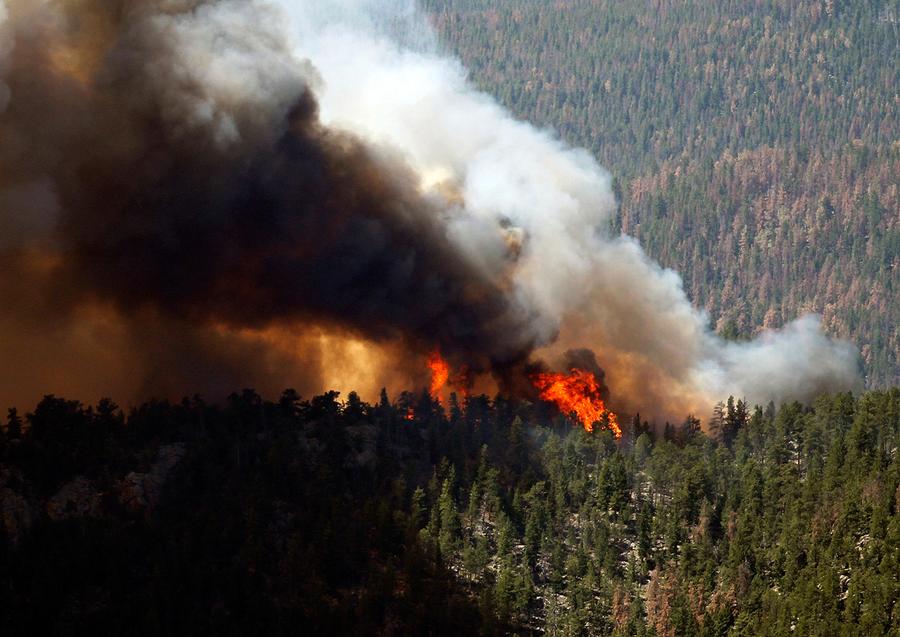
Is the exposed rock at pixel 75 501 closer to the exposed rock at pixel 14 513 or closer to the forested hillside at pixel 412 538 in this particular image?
the forested hillside at pixel 412 538

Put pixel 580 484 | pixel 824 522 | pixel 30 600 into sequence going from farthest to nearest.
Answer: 1. pixel 580 484
2. pixel 824 522
3. pixel 30 600

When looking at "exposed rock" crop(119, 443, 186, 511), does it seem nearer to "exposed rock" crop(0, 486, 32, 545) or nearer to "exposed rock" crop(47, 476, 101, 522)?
"exposed rock" crop(47, 476, 101, 522)

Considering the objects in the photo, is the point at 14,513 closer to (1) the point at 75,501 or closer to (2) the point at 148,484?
(1) the point at 75,501

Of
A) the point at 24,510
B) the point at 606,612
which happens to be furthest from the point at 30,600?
the point at 606,612

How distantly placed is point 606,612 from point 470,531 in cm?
1710

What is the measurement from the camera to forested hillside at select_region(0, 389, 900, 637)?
172 meters

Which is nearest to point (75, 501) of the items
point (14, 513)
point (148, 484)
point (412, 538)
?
point (14, 513)

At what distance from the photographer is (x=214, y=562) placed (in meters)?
178

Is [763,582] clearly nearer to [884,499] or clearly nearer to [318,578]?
[884,499]

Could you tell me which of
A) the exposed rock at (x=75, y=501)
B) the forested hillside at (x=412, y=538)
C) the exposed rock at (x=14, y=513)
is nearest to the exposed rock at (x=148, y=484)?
the forested hillside at (x=412, y=538)

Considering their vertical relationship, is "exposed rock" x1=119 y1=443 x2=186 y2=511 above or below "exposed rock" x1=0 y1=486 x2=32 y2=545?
above

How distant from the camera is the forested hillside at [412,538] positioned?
6781 inches

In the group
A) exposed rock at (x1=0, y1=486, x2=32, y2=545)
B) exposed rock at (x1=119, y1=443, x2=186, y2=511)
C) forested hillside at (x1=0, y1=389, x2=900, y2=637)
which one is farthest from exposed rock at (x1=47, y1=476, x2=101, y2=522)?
exposed rock at (x1=119, y1=443, x2=186, y2=511)

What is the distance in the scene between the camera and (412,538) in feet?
604
